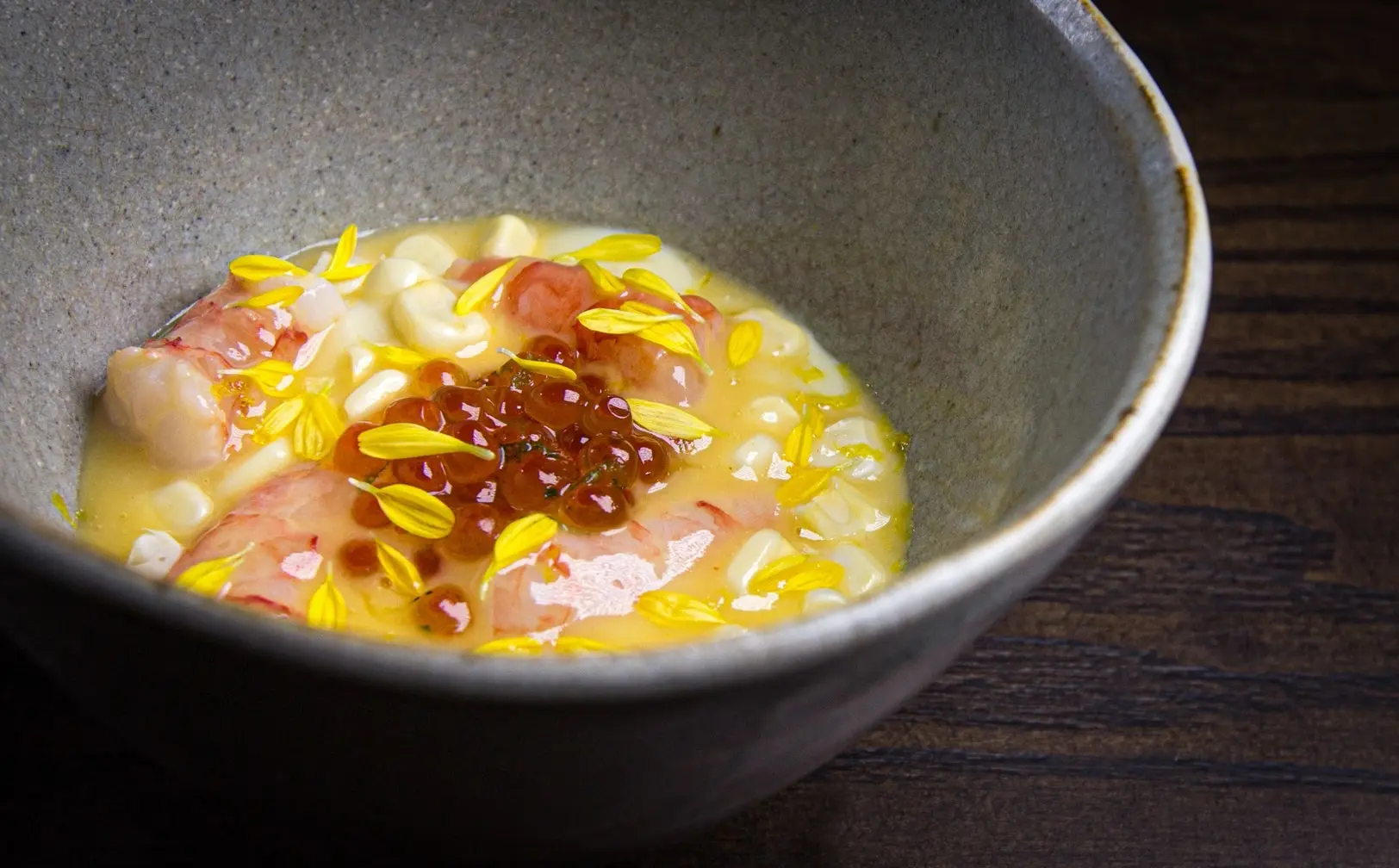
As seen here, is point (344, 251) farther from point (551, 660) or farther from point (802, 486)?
point (551, 660)

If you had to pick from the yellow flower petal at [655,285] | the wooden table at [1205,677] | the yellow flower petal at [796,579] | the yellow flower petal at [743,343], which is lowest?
the wooden table at [1205,677]

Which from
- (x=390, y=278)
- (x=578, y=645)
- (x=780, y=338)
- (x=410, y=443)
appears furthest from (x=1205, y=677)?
(x=390, y=278)

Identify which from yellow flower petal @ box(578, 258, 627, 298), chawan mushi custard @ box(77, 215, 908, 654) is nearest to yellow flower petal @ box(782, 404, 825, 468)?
chawan mushi custard @ box(77, 215, 908, 654)

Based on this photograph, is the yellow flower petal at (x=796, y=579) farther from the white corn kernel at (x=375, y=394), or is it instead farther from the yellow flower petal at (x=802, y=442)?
the white corn kernel at (x=375, y=394)

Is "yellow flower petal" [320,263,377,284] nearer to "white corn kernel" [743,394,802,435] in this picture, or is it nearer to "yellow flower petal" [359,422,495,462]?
"yellow flower petal" [359,422,495,462]

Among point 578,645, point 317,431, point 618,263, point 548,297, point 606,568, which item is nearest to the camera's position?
point 578,645

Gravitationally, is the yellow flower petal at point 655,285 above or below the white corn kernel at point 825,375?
above

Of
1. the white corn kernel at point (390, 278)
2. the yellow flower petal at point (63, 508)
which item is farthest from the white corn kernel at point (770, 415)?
the yellow flower petal at point (63, 508)
